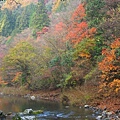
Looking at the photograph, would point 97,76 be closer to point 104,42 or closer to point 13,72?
point 104,42

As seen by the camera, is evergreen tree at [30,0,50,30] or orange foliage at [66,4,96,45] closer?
orange foliage at [66,4,96,45]

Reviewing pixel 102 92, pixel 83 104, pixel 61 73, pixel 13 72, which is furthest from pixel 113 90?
pixel 13 72

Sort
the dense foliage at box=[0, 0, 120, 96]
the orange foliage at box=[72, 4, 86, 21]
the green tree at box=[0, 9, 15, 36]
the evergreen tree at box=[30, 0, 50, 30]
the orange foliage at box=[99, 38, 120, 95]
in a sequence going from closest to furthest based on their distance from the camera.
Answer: the orange foliage at box=[99, 38, 120, 95] < the dense foliage at box=[0, 0, 120, 96] < the orange foliage at box=[72, 4, 86, 21] < the evergreen tree at box=[30, 0, 50, 30] < the green tree at box=[0, 9, 15, 36]

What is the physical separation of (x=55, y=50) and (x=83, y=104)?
11137mm

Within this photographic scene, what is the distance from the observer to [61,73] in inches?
1244

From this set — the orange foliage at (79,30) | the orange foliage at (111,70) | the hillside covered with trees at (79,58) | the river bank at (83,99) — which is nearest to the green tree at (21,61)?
the hillside covered with trees at (79,58)

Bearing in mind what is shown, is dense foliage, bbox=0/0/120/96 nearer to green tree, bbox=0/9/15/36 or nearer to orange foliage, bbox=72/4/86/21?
orange foliage, bbox=72/4/86/21

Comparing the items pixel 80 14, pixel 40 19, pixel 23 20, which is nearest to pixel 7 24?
pixel 23 20

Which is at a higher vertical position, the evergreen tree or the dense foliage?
the evergreen tree

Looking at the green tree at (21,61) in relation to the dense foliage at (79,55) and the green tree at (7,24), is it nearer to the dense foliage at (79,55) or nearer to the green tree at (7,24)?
the dense foliage at (79,55)

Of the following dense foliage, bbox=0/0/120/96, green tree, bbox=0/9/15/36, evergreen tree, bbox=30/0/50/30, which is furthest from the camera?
green tree, bbox=0/9/15/36

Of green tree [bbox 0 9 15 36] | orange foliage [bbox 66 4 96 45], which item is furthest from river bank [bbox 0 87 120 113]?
green tree [bbox 0 9 15 36]

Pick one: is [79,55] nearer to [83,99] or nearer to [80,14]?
[83,99]

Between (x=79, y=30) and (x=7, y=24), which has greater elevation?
(x=7, y=24)
